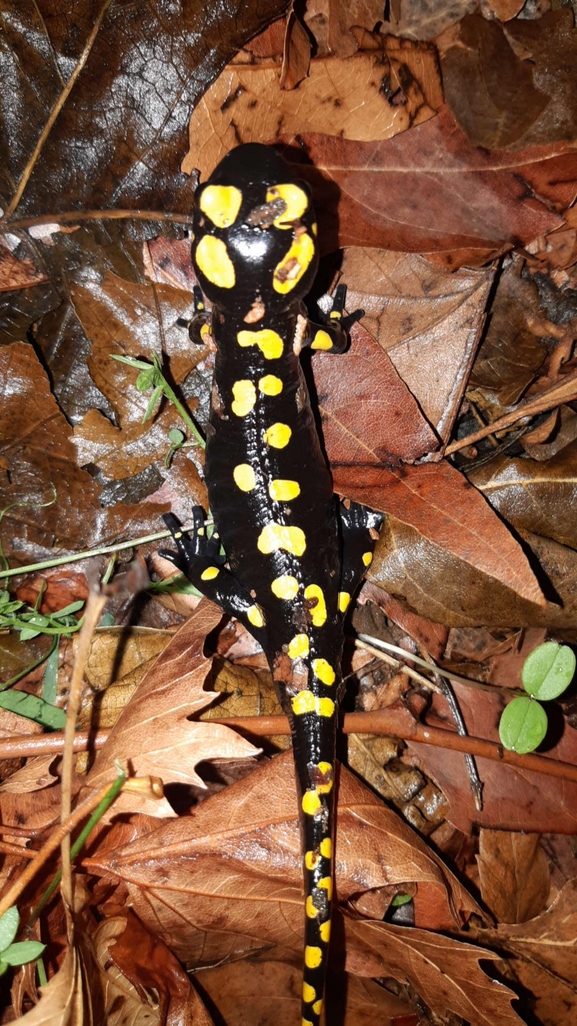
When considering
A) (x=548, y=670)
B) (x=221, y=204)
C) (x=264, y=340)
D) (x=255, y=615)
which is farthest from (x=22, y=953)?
(x=221, y=204)

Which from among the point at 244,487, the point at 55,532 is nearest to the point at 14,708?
the point at 55,532

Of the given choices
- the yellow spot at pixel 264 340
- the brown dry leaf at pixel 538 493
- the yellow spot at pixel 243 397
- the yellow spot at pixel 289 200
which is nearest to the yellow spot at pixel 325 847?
the brown dry leaf at pixel 538 493

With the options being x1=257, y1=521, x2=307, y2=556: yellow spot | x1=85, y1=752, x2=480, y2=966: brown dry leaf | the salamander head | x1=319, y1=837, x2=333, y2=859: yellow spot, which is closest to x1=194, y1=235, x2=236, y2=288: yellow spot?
the salamander head

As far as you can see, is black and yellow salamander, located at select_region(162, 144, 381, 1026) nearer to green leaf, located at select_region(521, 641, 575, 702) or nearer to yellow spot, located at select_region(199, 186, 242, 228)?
yellow spot, located at select_region(199, 186, 242, 228)

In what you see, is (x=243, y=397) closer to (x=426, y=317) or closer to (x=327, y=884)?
(x=426, y=317)

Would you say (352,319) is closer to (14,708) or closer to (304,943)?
(14,708)

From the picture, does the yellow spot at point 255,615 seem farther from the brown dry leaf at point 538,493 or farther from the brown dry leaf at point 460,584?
the brown dry leaf at point 538,493

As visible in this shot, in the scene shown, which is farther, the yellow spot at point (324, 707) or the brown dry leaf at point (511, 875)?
the brown dry leaf at point (511, 875)
